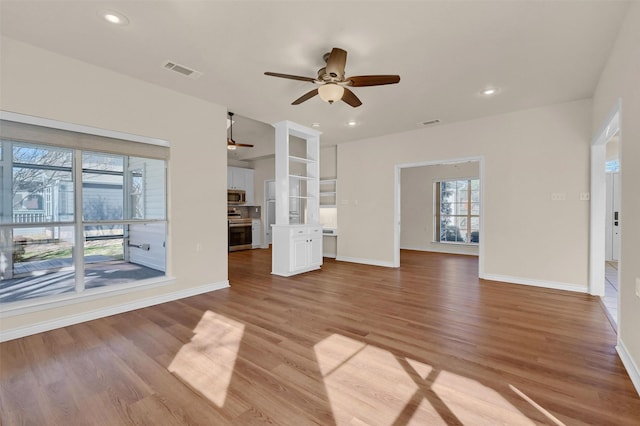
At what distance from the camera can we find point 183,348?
2.52 metres

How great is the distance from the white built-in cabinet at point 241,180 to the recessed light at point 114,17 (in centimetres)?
625

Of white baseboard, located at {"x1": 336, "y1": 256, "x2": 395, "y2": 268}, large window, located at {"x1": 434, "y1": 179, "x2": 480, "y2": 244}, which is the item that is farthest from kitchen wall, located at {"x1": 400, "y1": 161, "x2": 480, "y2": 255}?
white baseboard, located at {"x1": 336, "y1": 256, "x2": 395, "y2": 268}

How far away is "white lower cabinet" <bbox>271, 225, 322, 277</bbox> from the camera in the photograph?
17.2ft

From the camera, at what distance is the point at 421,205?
8.88 metres

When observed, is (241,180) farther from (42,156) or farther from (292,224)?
(42,156)

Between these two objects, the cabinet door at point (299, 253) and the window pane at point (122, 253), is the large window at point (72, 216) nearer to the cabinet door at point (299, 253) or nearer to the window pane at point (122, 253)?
the window pane at point (122, 253)

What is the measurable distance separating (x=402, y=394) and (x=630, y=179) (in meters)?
2.27

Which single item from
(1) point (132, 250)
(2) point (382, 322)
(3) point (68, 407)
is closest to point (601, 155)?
(2) point (382, 322)

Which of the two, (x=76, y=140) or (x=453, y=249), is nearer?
(x=76, y=140)

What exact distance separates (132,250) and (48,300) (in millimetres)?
1111

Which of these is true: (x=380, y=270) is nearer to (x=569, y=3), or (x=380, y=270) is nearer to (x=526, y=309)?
(x=526, y=309)

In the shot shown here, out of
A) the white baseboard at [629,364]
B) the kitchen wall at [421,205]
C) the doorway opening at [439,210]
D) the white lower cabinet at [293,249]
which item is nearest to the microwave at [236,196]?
the white lower cabinet at [293,249]

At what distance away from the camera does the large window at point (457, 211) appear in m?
8.14

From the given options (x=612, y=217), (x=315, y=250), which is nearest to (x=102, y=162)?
(x=315, y=250)
